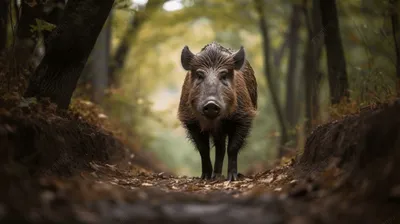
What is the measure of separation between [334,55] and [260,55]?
16.4 metres

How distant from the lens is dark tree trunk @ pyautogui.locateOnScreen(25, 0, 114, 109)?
6.87 metres

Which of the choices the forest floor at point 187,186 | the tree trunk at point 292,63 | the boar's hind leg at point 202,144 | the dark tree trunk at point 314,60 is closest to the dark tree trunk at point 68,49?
the forest floor at point 187,186

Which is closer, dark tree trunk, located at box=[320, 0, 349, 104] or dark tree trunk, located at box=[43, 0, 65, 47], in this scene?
dark tree trunk, located at box=[43, 0, 65, 47]

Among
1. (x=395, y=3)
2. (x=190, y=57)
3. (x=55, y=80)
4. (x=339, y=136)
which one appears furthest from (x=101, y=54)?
(x=339, y=136)

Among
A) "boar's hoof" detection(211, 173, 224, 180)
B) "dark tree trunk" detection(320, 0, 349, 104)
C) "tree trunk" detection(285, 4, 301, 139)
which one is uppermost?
"tree trunk" detection(285, 4, 301, 139)

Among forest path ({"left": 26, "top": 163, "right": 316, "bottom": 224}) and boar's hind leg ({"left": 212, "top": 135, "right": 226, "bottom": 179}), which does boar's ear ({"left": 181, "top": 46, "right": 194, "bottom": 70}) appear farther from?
forest path ({"left": 26, "top": 163, "right": 316, "bottom": 224})

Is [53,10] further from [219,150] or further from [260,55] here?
[260,55]

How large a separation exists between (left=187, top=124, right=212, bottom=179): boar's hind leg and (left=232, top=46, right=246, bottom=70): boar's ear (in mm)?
1125

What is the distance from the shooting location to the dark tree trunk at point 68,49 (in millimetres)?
6871

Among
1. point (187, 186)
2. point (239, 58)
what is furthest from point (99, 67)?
point (187, 186)

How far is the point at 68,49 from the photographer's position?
6992mm

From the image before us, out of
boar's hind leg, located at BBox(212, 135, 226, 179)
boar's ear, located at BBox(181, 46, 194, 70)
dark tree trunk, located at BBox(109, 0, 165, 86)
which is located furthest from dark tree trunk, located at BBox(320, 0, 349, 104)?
dark tree trunk, located at BBox(109, 0, 165, 86)

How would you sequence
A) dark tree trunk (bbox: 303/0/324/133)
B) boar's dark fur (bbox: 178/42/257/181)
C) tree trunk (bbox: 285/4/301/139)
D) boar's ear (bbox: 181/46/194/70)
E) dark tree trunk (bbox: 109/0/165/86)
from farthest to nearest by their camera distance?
1. dark tree trunk (bbox: 109/0/165/86)
2. tree trunk (bbox: 285/4/301/139)
3. dark tree trunk (bbox: 303/0/324/133)
4. boar's ear (bbox: 181/46/194/70)
5. boar's dark fur (bbox: 178/42/257/181)

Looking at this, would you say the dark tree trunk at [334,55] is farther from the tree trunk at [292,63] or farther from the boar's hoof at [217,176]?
the tree trunk at [292,63]
